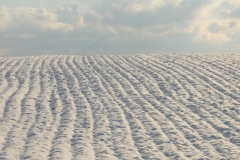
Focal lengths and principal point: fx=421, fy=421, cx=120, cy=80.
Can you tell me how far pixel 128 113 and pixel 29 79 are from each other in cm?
470

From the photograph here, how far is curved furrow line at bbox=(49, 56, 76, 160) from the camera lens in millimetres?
5910

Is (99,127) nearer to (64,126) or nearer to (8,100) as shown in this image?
(64,126)

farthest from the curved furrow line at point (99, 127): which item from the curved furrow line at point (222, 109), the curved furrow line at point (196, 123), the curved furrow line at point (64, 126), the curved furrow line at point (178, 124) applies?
the curved furrow line at point (222, 109)

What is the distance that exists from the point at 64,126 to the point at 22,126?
2.39 feet

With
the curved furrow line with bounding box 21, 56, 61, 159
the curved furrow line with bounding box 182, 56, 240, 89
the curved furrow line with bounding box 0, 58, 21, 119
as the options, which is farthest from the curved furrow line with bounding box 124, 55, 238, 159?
the curved furrow line with bounding box 0, 58, 21, 119

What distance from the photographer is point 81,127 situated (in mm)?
7363

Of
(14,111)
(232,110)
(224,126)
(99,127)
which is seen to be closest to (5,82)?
(14,111)

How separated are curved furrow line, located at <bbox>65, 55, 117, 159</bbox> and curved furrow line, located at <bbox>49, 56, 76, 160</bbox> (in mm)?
398

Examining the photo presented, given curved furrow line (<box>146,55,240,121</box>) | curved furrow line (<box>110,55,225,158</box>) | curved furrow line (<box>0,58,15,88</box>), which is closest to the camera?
curved furrow line (<box>110,55,225,158</box>)

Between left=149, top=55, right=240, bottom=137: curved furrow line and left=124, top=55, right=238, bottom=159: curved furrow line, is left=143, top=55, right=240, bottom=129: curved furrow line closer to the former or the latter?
left=149, top=55, right=240, bottom=137: curved furrow line

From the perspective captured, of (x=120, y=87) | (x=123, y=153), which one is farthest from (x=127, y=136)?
(x=120, y=87)

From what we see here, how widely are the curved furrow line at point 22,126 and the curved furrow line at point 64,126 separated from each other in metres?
0.51

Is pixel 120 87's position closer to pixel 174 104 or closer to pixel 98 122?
pixel 174 104

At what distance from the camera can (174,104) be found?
A: 8.97 m
